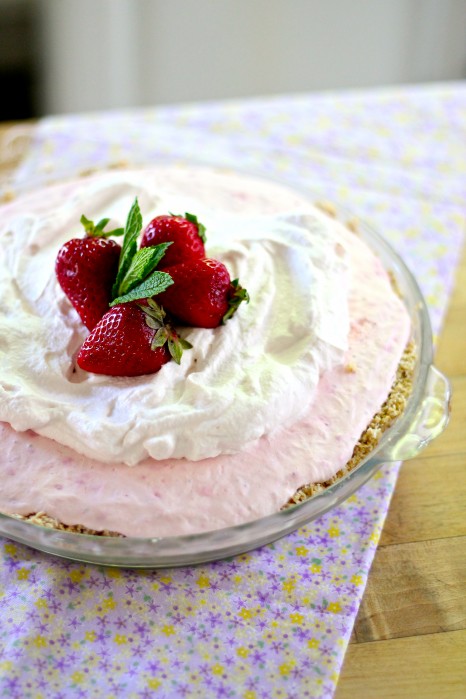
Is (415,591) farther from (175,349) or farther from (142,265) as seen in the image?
(142,265)

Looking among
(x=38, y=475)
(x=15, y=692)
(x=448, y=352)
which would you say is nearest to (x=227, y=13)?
(x=448, y=352)

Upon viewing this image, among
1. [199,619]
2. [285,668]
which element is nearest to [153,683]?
[199,619]

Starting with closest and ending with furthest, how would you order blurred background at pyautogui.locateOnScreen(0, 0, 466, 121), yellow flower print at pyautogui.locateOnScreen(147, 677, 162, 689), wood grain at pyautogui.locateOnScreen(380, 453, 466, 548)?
yellow flower print at pyautogui.locateOnScreen(147, 677, 162, 689) < wood grain at pyautogui.locateOnScreen(380, 453, 466, 548) < blurred background at pyautogui.locateOnScreen(0, 0, 466, 121)

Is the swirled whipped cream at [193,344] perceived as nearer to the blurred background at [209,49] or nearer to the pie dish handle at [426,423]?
the pie dish handle at [426,423]

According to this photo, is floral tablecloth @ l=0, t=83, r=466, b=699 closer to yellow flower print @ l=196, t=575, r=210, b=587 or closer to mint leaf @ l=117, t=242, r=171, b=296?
yellow flower print @ l=196, t=575, r=210, b=587

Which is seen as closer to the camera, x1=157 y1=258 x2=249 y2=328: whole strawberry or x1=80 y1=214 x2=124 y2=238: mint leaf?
x1=157 y1=258 x2=249 y2=328: whole strawberry

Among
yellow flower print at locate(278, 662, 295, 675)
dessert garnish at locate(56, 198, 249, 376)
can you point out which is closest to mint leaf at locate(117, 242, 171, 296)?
dessert garnish at locate(56, 198, 249, 376)

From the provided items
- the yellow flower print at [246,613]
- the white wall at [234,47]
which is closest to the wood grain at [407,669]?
the yellow flower print at [246,613]
